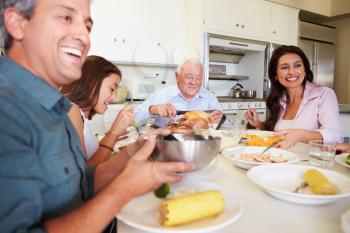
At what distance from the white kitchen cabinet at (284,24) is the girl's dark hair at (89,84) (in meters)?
3.35

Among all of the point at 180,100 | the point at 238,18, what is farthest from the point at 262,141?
the point at 238,18

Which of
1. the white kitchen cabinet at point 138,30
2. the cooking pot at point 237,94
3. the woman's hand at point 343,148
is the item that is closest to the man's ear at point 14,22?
the woman's hand at point 343,148

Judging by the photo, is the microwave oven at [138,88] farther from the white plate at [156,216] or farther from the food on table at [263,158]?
the white plate at [156,216]

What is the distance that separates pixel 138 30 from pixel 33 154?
9.39 ft

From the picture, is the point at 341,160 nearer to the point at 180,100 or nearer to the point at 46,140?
the point at 46,140

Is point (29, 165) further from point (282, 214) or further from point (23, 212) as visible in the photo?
point (282, 214)

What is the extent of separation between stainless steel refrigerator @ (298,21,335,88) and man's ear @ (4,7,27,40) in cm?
458

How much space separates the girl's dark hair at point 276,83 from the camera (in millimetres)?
1995

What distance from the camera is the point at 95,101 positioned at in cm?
142

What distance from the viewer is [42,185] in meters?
0.53

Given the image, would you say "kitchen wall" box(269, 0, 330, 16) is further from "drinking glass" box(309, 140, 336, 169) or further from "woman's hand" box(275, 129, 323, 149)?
"drinking glass" box(309, 140, 336, 169)

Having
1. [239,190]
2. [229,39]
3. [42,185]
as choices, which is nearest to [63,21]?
[42,185]

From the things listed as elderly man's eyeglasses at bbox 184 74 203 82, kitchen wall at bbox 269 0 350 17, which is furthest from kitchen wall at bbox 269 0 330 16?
elderly man's eyeglasses at bbox 184 74 203 82

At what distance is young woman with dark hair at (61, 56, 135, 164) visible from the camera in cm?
122
